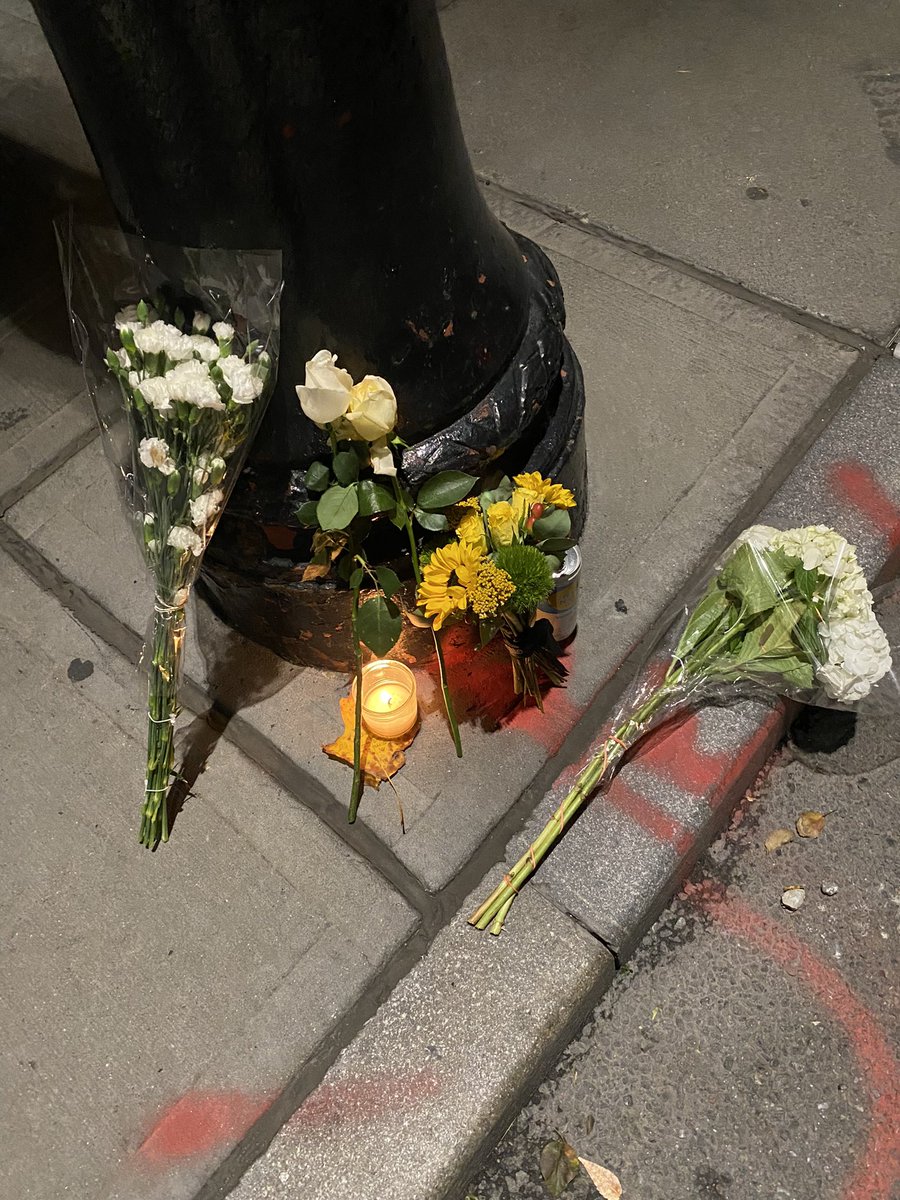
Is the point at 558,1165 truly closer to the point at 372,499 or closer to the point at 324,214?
the point at 372,499

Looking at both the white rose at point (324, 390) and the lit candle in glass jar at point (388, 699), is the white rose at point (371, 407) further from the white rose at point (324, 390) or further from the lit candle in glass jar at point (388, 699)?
the lit candle in glass jar at point (388, 699)

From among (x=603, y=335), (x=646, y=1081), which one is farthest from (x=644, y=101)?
(x=646, y=1081)

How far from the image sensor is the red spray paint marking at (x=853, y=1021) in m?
1.69

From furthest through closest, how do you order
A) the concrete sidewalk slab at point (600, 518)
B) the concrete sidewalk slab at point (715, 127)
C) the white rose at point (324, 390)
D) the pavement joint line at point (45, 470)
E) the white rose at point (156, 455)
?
1. the concrete sidewalk slab at point (715, 127)
2. the pavement joint line at point (45, 470)
3. the concrete sidewalk slab at point (600, 518)
4. the white rose at point (156, 455)
5. the white rose at point (324, 390)

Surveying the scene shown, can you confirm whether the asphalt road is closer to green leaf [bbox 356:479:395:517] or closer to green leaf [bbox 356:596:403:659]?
green leaf [bbox 356:596:403:659]

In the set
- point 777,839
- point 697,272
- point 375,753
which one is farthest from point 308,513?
point 697,272

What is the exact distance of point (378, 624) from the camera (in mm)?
1756

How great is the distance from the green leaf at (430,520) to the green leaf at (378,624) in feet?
0.57

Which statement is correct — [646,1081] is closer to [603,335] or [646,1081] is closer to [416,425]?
[416,425]

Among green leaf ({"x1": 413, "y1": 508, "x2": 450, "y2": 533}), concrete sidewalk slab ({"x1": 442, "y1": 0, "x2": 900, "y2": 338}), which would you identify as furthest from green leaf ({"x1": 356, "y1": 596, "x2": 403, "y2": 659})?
concrete sidewalk slab ({"x1": 442, "y1": 0, "x2": 900, "y2": 338})

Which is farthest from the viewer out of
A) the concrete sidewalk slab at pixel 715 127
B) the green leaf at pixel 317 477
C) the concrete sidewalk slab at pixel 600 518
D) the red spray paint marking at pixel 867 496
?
the concrete sidewalk slab at pixel 715 127

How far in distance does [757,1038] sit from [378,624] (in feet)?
3.80

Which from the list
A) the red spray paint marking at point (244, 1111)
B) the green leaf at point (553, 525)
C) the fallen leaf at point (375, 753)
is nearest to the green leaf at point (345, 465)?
the green leaf at point (553, 525)

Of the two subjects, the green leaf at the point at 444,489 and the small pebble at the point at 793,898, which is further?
the small pebble at the point at 793,898
